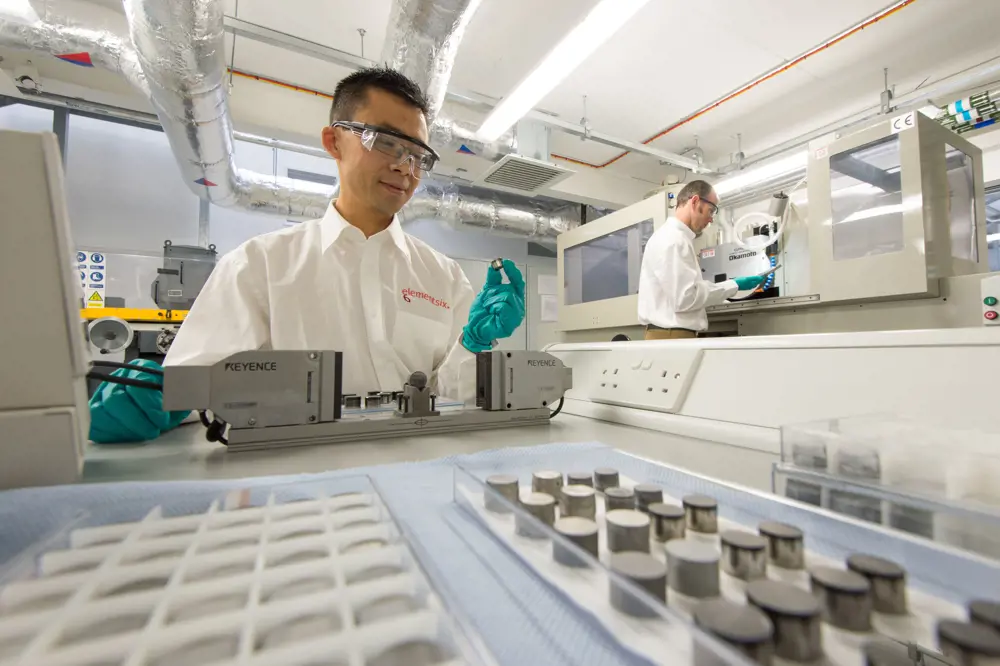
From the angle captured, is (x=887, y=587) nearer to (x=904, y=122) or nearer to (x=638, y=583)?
(x=638, y=583)

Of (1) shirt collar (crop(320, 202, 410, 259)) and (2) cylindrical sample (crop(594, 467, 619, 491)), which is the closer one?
(2) cylindrical sample (crop(594, 467, 619, 491))

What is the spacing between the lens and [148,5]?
1.40 m

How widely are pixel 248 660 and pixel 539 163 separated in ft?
8.80

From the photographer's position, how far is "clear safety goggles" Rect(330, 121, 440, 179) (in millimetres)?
1030

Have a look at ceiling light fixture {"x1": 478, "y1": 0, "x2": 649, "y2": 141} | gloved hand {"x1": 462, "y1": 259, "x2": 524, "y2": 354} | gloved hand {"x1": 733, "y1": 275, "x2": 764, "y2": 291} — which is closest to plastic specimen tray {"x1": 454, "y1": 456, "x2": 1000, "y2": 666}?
gloved hand {"x1": 462, "y1": 259, "x2": 524, "y2": 354}

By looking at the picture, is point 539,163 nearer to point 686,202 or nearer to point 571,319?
point 686,202

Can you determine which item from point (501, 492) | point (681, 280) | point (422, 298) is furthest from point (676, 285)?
point (501, 492)

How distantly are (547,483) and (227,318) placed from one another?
0.92m

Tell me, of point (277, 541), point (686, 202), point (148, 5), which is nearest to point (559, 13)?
point (686, 202)

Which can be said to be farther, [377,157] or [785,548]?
[377,157]

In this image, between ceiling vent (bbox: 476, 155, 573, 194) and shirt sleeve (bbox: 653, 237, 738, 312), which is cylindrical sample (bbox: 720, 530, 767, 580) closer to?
shirt sleeve (bbox: 653, 237, 738, 312)

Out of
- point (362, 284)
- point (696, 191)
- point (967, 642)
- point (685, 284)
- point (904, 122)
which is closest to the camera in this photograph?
point (967, 642)

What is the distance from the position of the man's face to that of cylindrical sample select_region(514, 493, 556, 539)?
3.25 ft

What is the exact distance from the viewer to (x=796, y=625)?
21cm
